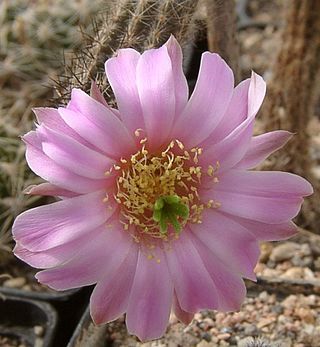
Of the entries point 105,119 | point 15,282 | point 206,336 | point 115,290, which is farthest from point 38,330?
point 105,119

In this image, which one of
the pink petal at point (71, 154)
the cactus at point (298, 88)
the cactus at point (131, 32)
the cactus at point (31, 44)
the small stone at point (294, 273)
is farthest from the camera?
the cactus at point (31, 44)

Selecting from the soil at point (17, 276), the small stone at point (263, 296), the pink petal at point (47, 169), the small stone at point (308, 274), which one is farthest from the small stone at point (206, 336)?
the pink petal at point (47, 169)

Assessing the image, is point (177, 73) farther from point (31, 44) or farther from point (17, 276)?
point (31, 44)

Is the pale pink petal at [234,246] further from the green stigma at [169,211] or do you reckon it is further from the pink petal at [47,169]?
the pink petal at [47,169]

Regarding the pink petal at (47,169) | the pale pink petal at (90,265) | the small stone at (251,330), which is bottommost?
the small stone at (251,330)

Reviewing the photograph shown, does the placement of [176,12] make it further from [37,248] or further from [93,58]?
[37,248]

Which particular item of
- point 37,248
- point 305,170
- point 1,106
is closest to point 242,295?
point 37,248
